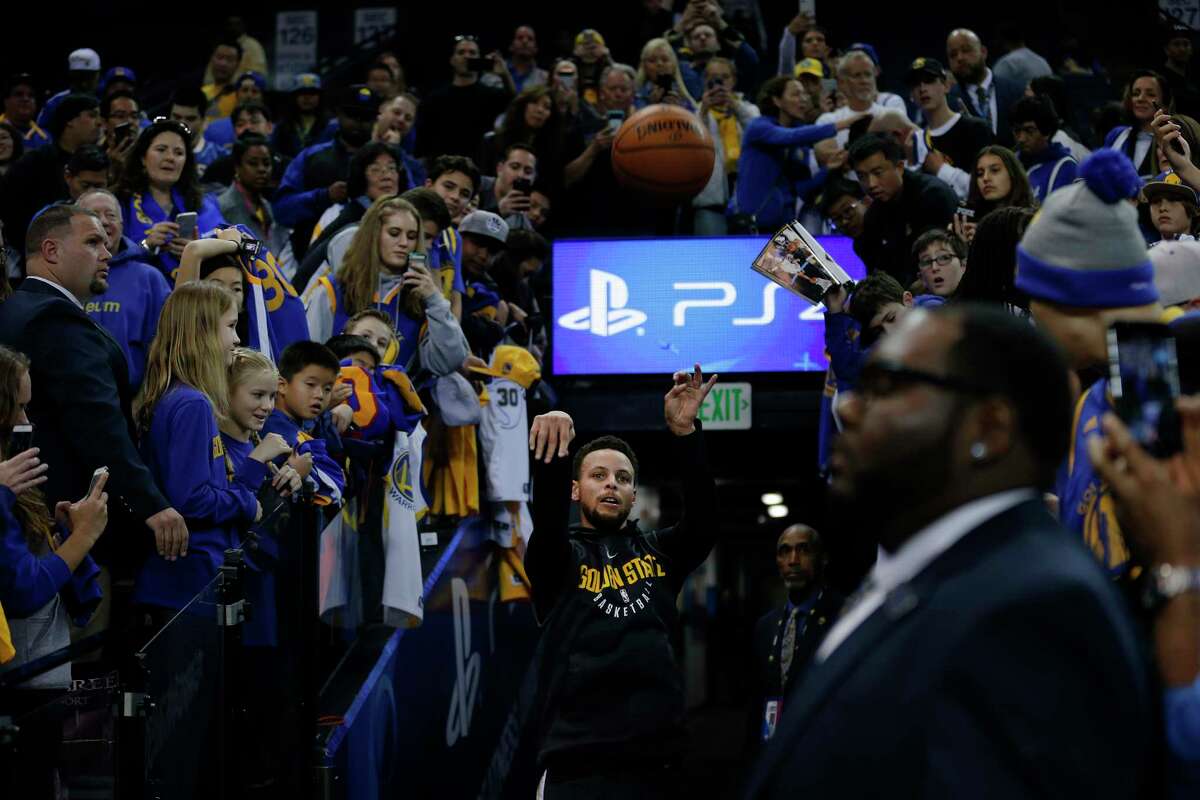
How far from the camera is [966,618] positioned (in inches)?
92.0

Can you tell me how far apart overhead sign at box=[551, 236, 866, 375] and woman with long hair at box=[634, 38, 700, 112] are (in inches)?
50.1

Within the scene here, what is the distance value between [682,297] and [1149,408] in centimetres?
898

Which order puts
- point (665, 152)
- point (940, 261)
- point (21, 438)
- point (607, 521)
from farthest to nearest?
point (665, 152) < point (940, 261) < point (607, 521) < point (21, 438)

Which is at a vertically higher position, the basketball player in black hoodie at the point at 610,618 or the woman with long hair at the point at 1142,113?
the woman with long hair at the point at 1142,113

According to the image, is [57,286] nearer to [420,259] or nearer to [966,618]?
[420,259]

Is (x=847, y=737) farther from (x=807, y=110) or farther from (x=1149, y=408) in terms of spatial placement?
(x=807, y=110)

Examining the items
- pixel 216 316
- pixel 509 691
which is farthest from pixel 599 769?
pixel 509 691

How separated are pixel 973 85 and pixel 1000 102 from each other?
1.89 feet

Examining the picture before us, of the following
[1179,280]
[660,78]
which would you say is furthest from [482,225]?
[1179,280]

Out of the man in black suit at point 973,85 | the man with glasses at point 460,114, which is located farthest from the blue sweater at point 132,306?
the man in black suit at point 973,85

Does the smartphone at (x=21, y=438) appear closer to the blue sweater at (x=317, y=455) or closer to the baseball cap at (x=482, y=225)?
the blue sweater at (x=317, y=455)

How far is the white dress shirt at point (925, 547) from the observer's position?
2.49m

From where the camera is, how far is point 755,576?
20.0 meters

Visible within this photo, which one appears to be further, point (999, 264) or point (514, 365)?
point (514, 365)
